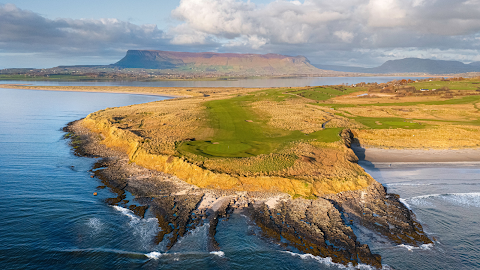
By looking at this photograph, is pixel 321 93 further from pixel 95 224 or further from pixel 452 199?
pixel 95 224

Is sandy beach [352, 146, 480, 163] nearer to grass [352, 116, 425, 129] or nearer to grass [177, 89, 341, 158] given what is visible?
grass [177, 89, 341, 158]

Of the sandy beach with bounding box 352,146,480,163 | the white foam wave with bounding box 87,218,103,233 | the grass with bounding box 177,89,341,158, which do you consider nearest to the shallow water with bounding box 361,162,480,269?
the sandy beach with bounding box 352,146,480,163

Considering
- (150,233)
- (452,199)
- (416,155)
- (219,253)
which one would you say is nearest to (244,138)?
(150,233)

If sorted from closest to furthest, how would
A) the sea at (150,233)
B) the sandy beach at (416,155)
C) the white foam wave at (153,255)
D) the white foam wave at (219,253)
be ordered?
the sea at (150,233)
the white foam wave at (153,255)
the white foam wave at (219,253)
the sandy beach at (416,155)

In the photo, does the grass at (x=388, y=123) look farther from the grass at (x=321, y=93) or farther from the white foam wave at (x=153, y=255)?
the white foam wave at (x=153, y=255)

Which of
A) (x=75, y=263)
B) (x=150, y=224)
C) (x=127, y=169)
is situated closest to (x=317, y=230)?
(x=150, y=224)

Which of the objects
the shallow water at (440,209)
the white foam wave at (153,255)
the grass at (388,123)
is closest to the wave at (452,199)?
the shallow water at (440,209)
